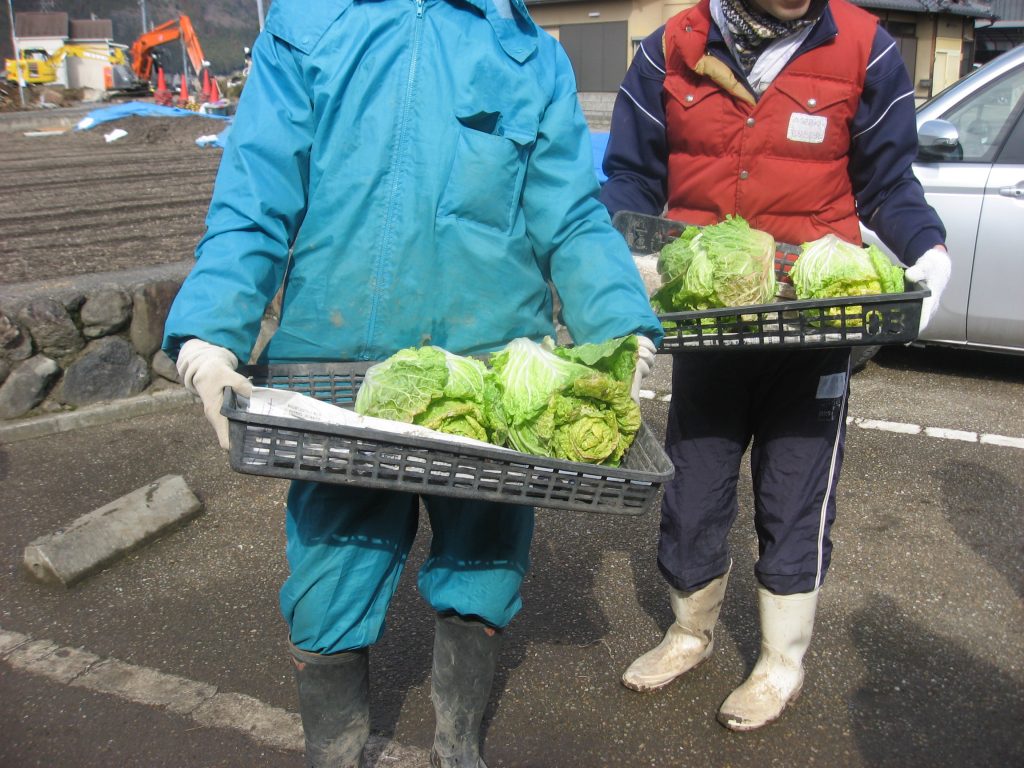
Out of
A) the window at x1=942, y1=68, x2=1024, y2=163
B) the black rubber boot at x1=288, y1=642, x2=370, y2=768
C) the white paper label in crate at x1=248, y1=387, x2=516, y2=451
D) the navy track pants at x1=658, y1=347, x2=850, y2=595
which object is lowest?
the black rubber boot at x1=288, y1=642, x2=370, y2=768

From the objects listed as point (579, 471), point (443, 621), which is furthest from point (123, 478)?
point (579, 471)

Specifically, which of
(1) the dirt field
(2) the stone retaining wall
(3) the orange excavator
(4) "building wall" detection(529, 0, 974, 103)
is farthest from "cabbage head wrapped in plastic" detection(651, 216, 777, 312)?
(3) the orange excavator

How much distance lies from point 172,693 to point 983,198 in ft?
17.6

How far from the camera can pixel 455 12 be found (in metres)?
2.15

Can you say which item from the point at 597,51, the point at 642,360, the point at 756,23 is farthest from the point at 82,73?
the point at 642,360

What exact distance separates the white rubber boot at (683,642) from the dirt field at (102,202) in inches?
214

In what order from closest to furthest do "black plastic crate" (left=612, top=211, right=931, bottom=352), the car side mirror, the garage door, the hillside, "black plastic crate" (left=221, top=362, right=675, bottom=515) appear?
"black plastic crate" (left=221, top=362, right=675, bottom=515) < "black plastic crate" (left=612, top=211, right=931, bottom=352) < the car side mirror < the garage door < the hillside

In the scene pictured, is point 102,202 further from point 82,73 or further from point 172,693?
point 82,73

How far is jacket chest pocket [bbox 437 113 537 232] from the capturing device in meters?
2.14

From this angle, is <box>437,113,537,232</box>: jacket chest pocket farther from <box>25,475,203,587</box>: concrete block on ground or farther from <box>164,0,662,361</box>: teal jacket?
<box>25,475,203,587</box>: concrete block on ground

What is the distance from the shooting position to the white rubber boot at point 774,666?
2.86 metres

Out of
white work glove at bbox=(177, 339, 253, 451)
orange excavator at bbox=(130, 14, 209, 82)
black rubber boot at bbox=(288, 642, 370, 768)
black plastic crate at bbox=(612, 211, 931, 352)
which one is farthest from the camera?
orange excavator at bbox=(130, 14, 209, 82)

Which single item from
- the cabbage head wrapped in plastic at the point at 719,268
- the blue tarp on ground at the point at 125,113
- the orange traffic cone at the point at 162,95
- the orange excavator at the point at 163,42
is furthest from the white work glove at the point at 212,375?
the orange excavator at the point at 163,42

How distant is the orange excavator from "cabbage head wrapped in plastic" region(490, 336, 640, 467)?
37.4 metres
